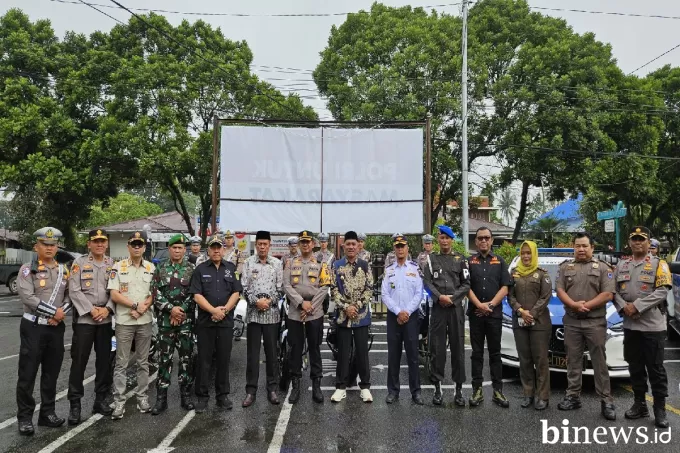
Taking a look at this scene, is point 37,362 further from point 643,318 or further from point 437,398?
point 643,318

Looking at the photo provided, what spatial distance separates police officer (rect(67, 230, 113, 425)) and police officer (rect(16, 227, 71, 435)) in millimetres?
136

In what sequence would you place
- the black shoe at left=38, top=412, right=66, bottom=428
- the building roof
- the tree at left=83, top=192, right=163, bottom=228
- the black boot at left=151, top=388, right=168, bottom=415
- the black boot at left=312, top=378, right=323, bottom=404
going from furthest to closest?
the tree at left=83, top=192, right=163, bottom=228 → the building roof → the black boot at left=312, top=378, right=323, bottom=404 → the black boot at left=151, top=388, right=168, bottom=415 → the black shoe at left=38, top=412, right=66, bottom=428

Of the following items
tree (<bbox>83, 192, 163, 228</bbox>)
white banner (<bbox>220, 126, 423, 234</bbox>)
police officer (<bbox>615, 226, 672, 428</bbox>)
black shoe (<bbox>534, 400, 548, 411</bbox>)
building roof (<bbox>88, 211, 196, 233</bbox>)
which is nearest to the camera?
police officer (<bbox>615, 226, 672, 428</bbox>)

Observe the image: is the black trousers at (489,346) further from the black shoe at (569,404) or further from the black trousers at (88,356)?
the black trousers at (88,356)

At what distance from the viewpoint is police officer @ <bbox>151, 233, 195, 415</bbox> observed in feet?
18.3

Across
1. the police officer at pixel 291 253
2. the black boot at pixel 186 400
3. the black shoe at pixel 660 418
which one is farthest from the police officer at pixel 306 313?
the black shoe at pixel 660 418

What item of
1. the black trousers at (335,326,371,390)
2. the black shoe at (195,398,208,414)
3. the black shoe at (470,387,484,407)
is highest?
the black trousers at (335,326,371,390)

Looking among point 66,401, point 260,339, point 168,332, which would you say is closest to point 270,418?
point 260,339

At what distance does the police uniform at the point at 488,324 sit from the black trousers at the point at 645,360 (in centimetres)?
130

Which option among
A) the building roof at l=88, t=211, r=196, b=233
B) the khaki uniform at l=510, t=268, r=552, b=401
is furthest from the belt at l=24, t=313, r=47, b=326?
the building roof at l=88, t=211, r=196, b=233

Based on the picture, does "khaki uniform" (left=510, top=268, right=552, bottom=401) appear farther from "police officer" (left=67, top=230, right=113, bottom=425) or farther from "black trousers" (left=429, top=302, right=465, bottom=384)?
"police officer" (left=67, top=230, right=113, bottom=425)

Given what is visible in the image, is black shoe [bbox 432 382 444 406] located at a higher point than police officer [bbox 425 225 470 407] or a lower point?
lower

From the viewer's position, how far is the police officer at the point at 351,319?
19.9 ft

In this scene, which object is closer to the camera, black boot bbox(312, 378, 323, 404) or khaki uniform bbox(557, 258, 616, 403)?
khaki uniform bbox(557, 258, 616, 403)
